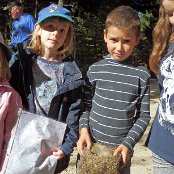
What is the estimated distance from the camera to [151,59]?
105 inches

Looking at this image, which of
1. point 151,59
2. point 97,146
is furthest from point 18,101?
point 151,59

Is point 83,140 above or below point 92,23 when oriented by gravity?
above

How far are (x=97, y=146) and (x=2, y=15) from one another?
11.9 metres

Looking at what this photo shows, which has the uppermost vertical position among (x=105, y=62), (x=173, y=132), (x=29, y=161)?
(x=105, y=62)

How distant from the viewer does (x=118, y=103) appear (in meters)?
2.66

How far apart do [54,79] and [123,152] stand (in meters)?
0.65

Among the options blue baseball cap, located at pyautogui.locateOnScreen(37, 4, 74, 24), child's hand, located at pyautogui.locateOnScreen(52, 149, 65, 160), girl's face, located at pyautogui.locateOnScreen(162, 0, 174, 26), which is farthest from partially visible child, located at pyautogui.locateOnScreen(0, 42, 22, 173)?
girl's face, located at pyautogui.locateOnScreen(162, 0, 174, 26)

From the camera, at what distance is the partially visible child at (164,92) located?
7.88 ft

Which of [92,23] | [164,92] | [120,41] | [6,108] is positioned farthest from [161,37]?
[92,23]

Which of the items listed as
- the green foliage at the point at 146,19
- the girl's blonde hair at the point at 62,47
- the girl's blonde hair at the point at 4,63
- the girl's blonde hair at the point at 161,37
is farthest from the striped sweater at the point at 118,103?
the green foliage at the point at 146,19

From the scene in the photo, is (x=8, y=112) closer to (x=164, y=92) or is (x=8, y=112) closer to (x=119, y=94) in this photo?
(x=119, y=94)

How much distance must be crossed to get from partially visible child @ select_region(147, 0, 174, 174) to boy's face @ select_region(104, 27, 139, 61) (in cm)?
15

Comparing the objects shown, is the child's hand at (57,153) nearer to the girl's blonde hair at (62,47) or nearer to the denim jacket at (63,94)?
the denim jacket at (63,94)

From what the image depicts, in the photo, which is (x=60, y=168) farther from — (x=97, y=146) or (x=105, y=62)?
(x=105, y=62)
